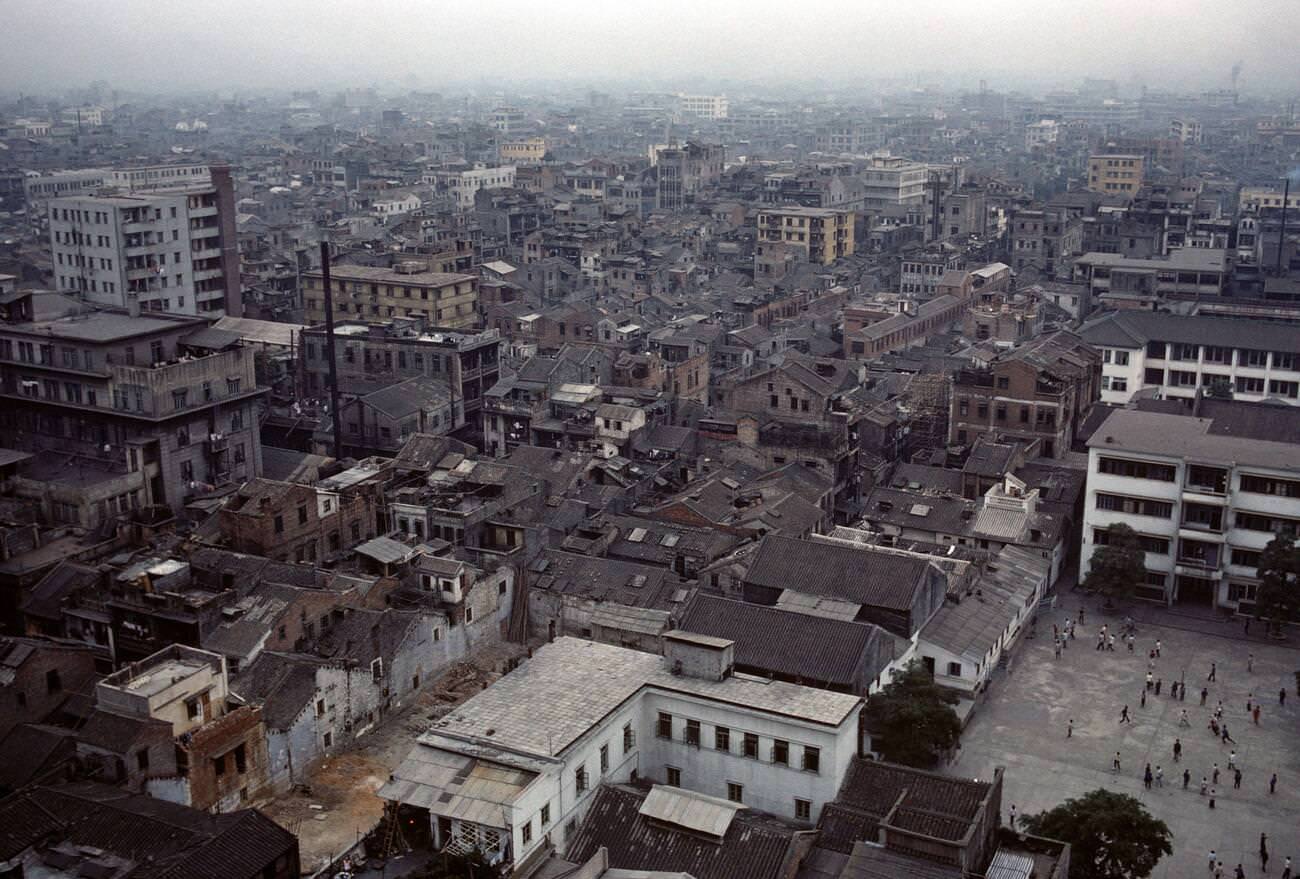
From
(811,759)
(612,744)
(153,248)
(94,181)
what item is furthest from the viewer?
(94,181)

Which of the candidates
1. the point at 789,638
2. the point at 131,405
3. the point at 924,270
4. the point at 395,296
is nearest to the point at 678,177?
the point at 924,270

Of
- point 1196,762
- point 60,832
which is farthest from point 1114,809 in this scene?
point 60,832

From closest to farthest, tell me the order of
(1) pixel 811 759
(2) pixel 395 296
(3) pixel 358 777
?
(1) pixel 811 759, (3) pixel 358 777, (2) pixel 395 296

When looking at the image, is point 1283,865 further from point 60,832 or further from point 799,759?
point 60,832

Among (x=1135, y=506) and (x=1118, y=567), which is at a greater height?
(x=1135, y=506)

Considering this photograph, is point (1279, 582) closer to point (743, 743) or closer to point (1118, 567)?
Answer: point (1118, 567)
